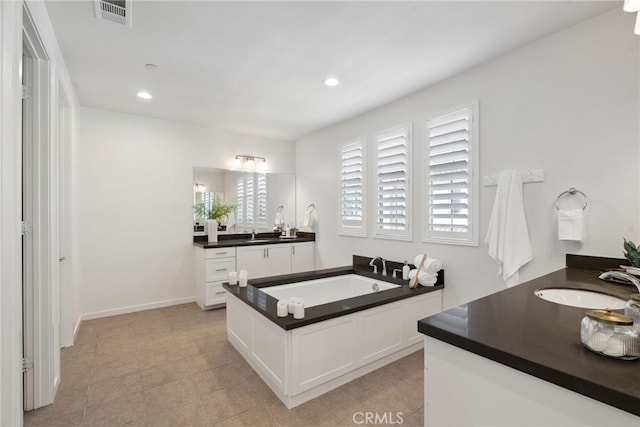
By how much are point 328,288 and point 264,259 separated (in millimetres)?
1371

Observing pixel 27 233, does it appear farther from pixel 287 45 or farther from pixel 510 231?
pixel 510 231

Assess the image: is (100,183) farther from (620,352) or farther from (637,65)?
(637,65)

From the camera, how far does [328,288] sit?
11.3ft

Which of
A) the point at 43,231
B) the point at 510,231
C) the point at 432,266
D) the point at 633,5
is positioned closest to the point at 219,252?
the point at 43,231

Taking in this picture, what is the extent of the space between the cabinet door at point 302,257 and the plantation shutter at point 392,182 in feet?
4.96

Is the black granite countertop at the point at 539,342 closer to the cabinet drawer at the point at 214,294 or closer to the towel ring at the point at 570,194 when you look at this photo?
the towel ring at the point at 570,194

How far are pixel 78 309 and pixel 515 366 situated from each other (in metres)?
4.34

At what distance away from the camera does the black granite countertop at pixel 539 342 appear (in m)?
0.71

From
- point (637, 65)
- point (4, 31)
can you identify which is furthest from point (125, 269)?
point (637, 65)

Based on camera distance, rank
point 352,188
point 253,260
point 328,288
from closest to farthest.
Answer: point 328,288 < point 352,188 < point 253,260

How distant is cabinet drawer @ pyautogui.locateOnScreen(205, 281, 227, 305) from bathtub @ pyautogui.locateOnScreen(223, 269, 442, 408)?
1.10 m

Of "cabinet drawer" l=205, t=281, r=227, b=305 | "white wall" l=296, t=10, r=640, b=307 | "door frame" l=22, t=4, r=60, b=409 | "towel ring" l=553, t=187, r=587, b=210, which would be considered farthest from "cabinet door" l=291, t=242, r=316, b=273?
"towel ring" l=553, t=187, r=587, b=210

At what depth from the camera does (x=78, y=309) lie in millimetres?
3441

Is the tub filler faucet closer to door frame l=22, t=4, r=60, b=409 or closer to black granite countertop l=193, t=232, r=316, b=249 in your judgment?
black granite countertop l=193, t=232, r=316, b=249
